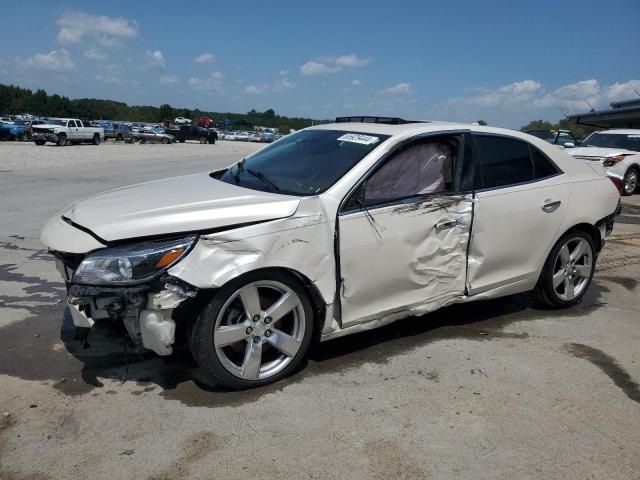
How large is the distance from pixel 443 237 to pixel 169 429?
222 centimetres

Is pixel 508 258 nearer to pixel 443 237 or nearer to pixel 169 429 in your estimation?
pixel 443 237

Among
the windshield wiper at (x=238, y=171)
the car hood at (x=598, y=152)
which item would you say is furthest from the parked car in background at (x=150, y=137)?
the windshield wiper at (x=238, y=171)

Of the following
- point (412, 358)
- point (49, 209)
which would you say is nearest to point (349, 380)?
point (412, 358)

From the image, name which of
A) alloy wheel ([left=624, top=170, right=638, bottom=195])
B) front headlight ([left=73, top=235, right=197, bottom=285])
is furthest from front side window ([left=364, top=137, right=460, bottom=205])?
alloy wheel ([left=624, top=170, right=638, bottom=195])

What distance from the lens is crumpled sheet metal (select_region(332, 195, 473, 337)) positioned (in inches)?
147

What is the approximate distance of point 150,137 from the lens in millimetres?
49219

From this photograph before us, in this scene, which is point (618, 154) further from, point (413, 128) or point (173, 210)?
point (173, 210)

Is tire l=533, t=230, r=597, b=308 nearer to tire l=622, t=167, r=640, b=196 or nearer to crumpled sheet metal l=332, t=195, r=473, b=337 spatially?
crumpled sheet metal l=332, t=195, r=473, b=337

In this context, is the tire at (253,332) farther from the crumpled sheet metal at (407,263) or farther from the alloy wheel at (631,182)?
the alloy wheel at (631,182)

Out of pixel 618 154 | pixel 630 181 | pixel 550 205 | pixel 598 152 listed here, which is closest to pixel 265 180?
pixel 550 205

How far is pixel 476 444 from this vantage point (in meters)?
2.98

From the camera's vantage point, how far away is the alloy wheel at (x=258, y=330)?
3.36 m

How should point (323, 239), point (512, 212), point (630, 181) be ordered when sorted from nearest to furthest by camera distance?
1. point (323, 239)
2. point (512, 212)
3. point (630, 181)

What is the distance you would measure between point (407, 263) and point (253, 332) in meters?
1.18
